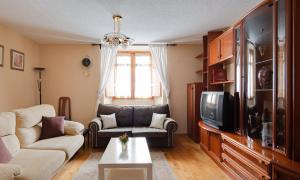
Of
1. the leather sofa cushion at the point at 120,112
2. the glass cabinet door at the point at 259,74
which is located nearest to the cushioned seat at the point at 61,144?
the leather sofa cushion at the point at 120,112

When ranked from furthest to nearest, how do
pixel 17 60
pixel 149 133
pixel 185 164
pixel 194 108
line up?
pixel 194 108 → pixel 17 60 → pixel 149 133 → pixel 185 164

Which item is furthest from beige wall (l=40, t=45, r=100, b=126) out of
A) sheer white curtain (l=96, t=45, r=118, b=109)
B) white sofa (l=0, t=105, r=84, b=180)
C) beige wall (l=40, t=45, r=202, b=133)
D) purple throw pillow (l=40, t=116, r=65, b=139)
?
purple throw pillow (l=40, t=116, r=65, b=139)

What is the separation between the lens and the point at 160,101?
539 centimetres

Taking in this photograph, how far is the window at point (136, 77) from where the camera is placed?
5.36m

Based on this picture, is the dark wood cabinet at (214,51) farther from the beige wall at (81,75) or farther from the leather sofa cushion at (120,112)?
the leather sofa cushion at (120,112)

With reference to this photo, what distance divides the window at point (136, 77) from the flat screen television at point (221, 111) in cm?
210

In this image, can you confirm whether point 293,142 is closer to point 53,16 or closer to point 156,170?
point 156,170

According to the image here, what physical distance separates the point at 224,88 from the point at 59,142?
3079 mm

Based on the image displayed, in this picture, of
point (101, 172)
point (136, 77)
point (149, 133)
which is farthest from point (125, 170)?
point (136, 77)

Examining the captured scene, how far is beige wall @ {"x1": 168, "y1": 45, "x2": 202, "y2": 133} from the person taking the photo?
5.27 m

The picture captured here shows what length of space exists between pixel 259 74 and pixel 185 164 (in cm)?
181

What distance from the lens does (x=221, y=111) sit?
308cm

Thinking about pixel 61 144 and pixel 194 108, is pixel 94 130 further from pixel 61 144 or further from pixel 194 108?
pixel 194 108

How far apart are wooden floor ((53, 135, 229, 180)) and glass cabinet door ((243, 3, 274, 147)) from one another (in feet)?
2.77
